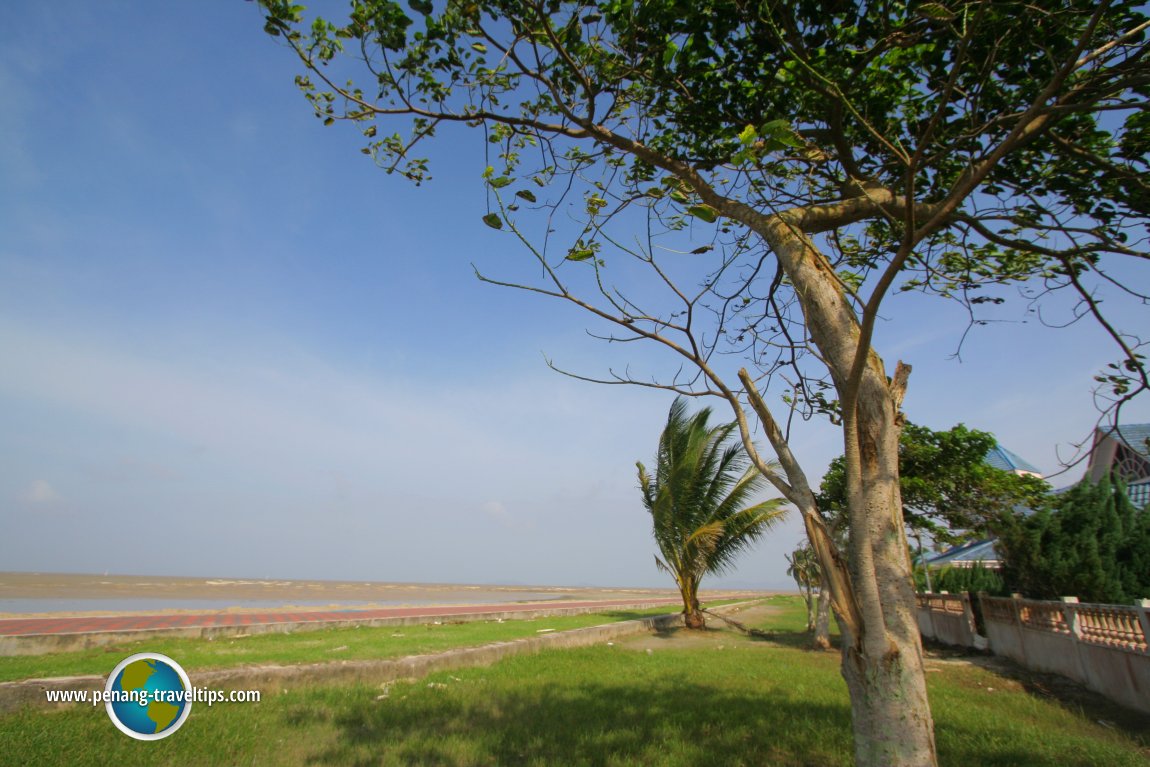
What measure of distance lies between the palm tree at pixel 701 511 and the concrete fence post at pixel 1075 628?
6590 mm

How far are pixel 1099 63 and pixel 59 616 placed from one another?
1653 centimetres

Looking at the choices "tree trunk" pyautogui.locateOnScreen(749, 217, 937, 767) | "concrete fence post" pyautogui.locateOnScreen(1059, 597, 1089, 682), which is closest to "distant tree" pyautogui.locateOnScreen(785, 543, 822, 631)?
"concrete fence post" pyautogui.locateOnScreen(1059, 597, 1089, 682)

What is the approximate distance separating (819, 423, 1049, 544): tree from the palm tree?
3.50m

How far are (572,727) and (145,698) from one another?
320 cm

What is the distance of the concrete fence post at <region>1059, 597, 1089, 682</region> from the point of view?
7.56 meters

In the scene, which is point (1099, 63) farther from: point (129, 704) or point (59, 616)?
point (59, 616)

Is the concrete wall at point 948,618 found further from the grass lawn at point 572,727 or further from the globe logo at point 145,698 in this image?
the globe logo at point 145,698

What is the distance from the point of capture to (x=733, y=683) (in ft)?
24.1

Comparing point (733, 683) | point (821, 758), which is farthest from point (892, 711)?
point (733, 683)

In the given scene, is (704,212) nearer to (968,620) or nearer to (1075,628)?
(1075,628)

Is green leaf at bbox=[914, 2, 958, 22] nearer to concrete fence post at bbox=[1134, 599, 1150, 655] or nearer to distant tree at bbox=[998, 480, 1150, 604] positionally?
concrete fence post at bbox=[1134, 599, 1150, 655]

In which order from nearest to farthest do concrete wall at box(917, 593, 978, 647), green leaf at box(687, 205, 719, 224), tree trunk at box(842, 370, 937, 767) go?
green leaf at box(687, 205, 719, 224), tree trunk at box(842, 370, 937, 767), concrete wall at box(917, 593, 978, 647)

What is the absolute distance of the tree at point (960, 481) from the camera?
1084 cm

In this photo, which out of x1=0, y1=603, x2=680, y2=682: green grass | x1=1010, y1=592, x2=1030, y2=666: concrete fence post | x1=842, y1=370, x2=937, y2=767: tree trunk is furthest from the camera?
x1=1010, y1=592, x2=1030, y2=666: concrete fence post
